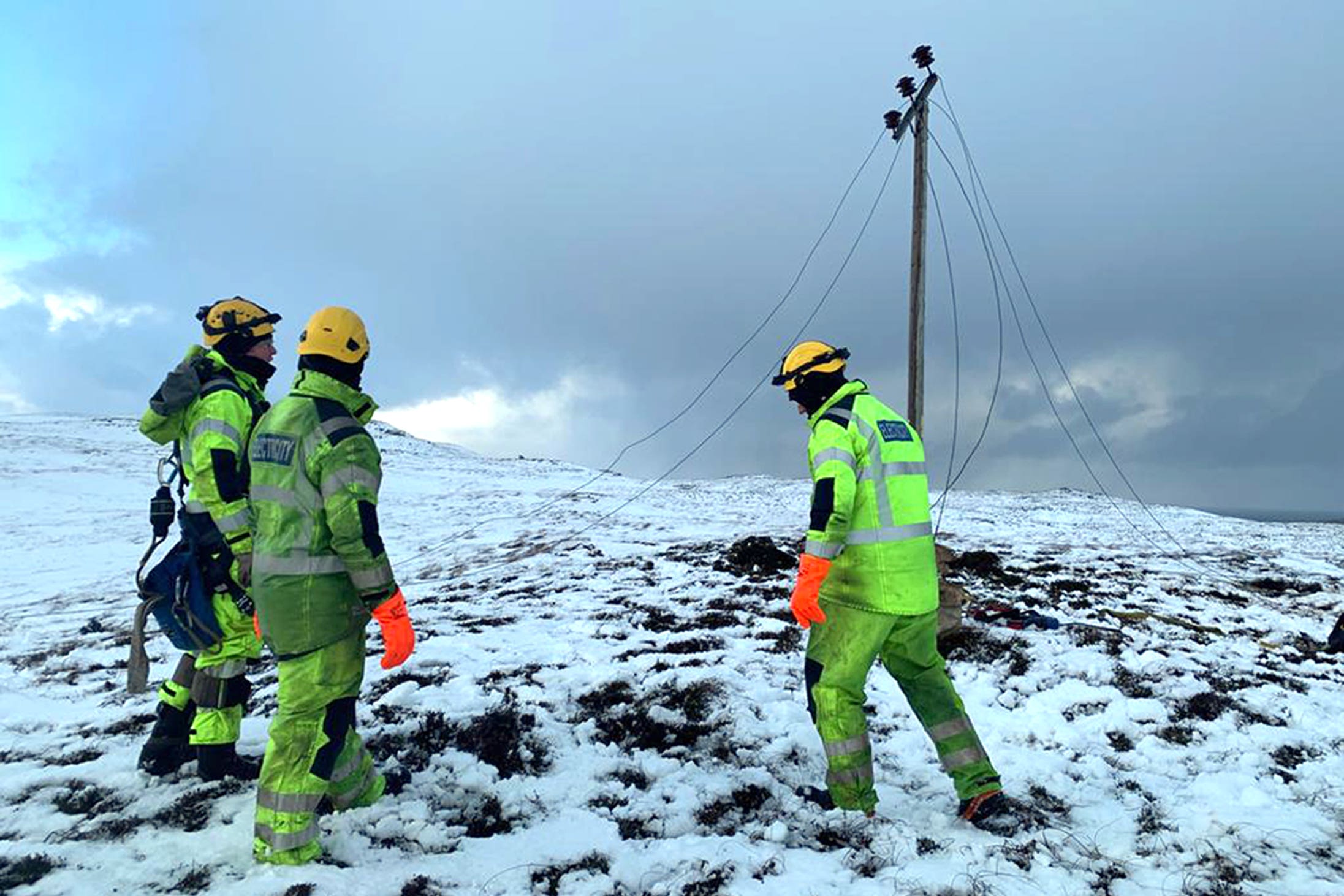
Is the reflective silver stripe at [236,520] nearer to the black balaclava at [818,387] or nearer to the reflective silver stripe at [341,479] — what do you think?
the reflective silver stripe at [341,479]

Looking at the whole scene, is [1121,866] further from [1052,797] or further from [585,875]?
[585,875]

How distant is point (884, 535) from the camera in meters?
4.37

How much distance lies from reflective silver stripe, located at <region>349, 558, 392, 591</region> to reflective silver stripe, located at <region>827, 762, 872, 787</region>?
3108 millimetres

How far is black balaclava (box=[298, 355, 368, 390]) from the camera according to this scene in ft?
12.7

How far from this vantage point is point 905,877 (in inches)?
148

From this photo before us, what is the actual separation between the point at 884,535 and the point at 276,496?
3647 millimetres

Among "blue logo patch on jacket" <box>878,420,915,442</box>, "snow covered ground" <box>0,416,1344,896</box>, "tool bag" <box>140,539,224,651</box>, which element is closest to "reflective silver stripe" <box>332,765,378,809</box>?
"snow covered ground" <box>0,416,1344,896</box>

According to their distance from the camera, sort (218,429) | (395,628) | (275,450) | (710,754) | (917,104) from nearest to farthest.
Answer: (275,450)
(395,628)
(218,429)
(710,754)
(917,104)

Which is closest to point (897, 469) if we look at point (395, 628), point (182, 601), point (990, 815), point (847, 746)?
point (847, 746)

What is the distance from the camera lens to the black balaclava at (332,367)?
3883 millimetres

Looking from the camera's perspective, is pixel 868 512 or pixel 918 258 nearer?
pixel 868 512

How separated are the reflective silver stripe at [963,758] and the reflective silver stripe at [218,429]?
518 cm

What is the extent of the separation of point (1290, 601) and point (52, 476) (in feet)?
142

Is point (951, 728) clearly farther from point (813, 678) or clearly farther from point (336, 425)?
point (336, 425)
